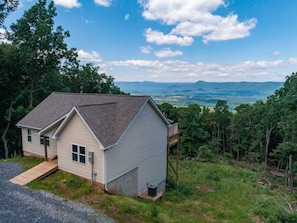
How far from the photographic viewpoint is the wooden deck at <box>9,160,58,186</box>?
1138 centimetres

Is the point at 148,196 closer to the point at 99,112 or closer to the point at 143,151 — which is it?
the point at 143,151

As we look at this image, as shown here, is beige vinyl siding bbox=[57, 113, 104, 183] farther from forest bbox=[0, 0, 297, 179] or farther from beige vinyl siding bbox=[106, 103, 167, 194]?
forest bbox=[0, 0, 297, 179]

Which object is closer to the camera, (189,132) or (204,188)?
(204,188)

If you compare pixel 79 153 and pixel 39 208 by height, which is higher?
pixel 79 153

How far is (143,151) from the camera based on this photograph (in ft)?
44.0

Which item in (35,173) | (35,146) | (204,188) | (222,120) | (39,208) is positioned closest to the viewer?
(39,208)

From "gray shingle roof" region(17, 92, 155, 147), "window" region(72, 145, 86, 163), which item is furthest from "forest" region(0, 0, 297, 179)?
"window" region(72, 145, 86, 163)

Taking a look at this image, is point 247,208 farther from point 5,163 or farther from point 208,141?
point 208,141

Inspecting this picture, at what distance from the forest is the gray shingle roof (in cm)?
596

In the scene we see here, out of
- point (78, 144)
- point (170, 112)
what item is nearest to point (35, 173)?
point (78, 144)

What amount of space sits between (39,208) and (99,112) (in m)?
5.22

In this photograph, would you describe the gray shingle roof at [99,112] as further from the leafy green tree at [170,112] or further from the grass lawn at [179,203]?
the leafy green tree at [170,112]

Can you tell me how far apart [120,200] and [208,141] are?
34.1m

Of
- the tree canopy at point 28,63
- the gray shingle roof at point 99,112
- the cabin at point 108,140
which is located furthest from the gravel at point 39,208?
the tree canopy at point 28,63
